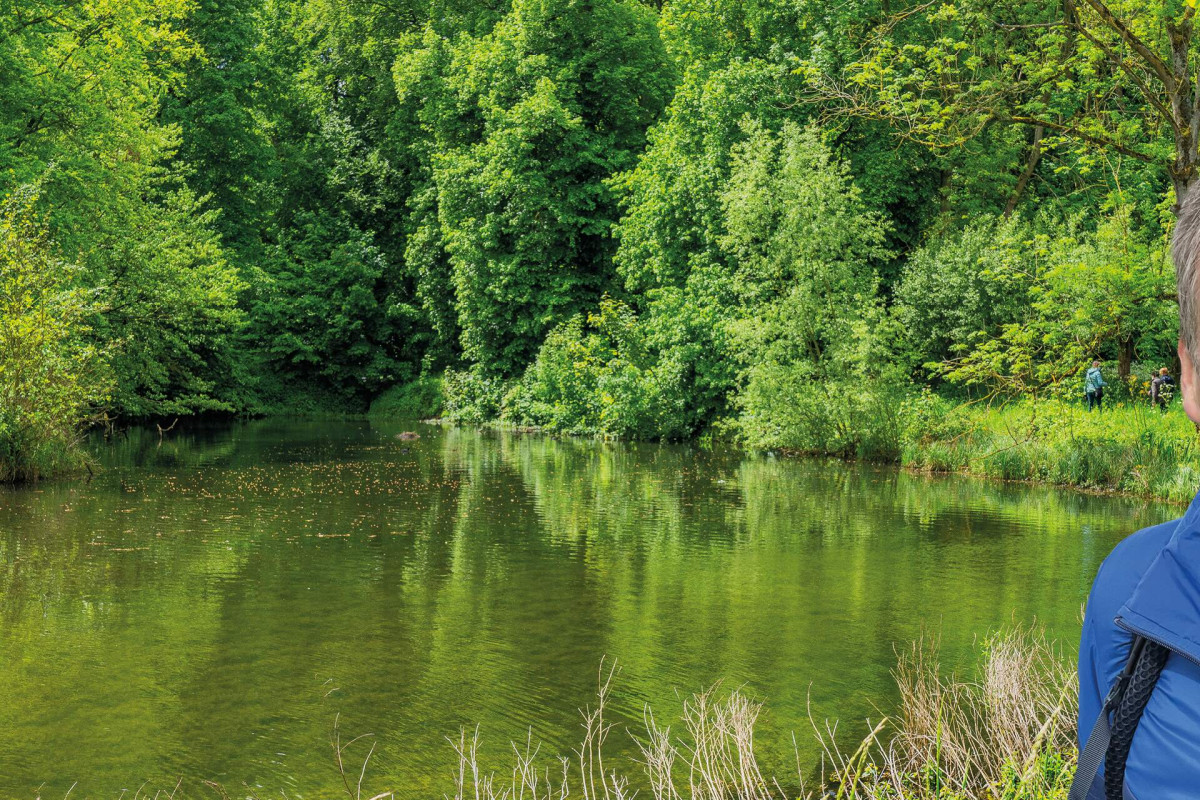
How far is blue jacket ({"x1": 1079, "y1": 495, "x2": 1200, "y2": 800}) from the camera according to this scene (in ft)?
4.29

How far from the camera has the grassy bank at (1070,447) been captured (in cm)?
1966

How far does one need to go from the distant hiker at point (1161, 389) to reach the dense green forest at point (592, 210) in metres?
0.51

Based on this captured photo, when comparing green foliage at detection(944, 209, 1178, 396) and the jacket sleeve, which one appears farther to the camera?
green foliage at detection(944, 209, 1178, 396)

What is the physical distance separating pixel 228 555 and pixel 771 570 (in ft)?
20.2

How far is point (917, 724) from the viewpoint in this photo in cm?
586

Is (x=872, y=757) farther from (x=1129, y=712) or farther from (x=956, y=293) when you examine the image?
(x=956, y=293)

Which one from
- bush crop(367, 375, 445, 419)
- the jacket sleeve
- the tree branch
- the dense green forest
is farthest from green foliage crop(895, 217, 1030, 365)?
the jacket sleeve

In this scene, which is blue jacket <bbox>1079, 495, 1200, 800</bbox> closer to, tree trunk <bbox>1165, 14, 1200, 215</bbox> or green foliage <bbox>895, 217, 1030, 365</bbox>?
tree trunk <bbox>1165, 14, 1200, 215</bbox>

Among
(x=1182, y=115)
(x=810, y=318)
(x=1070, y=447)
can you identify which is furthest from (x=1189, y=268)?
(x=810, y=318)

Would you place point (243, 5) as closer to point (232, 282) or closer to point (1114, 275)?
point (232, 282)

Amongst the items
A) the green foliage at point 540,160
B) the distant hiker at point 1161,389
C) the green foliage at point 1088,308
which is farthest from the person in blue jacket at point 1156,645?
the green foliage at point 540,160

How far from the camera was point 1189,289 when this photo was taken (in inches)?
54.2

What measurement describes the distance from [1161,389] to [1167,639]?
82.2 ft

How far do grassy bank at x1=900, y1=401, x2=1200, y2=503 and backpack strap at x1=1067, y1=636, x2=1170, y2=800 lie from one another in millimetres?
18646
